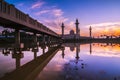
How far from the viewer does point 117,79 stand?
1307 centimetres

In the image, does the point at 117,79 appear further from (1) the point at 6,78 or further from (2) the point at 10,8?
(2) the point at 10,8

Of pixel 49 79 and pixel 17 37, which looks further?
pixel 17 37

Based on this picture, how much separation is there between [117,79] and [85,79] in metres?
2.20

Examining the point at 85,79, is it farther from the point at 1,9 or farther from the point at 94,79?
the point at 1,9

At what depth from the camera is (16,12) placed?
3108 centimetres

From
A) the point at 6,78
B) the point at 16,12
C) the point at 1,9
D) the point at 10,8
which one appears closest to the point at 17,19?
the point at 16,12

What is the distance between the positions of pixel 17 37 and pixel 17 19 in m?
11.3

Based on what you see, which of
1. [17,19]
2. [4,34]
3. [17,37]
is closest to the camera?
[17,19]

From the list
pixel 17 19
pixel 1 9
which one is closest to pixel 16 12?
pixel 17 19

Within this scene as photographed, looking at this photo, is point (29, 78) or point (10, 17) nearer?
point (29, 78)

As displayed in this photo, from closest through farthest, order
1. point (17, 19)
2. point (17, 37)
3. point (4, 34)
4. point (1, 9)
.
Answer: point (1, 9) < point (17, 19) < point (17, 37) < point (4, 34)

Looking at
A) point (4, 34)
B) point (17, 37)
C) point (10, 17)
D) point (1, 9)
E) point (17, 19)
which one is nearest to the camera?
point (1, 9)

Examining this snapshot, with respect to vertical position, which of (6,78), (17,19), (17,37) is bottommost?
(6,78)

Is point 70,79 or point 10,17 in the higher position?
point 10,17
